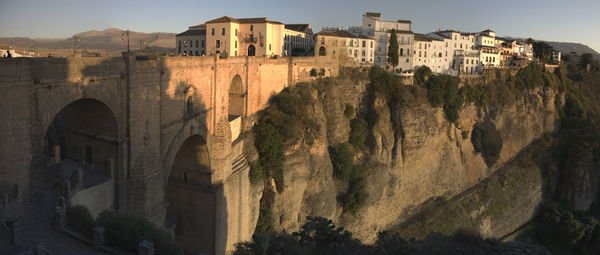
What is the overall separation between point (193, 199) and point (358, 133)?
16137mm

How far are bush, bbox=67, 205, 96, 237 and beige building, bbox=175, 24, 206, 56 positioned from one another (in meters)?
34.7

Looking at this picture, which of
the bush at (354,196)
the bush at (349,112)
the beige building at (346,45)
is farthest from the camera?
the beige building at (346,45)

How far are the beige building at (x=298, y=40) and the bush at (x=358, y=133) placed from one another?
1620 centimetres

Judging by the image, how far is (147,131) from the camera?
55.2 ft

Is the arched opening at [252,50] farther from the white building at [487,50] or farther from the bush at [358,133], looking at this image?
the white building at [487,50]

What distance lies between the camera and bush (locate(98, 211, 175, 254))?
1173 centimetres

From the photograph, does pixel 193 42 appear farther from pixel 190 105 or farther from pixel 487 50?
pixel 487 50

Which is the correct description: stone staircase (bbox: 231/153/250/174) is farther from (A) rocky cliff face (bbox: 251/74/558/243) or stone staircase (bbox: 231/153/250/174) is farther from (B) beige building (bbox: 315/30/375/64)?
(B) beige building (bbox: 315/30/375/64)

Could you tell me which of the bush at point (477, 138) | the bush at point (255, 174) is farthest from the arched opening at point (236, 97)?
the bush at point (477, 138)

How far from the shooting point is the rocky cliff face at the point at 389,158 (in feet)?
93.1

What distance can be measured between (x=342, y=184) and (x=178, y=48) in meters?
26.9

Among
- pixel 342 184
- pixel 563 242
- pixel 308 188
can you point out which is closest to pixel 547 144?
pixel 563 242

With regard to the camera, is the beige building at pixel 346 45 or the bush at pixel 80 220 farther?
the beige building at pixel 346 45

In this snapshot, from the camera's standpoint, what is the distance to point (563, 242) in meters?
41.5
